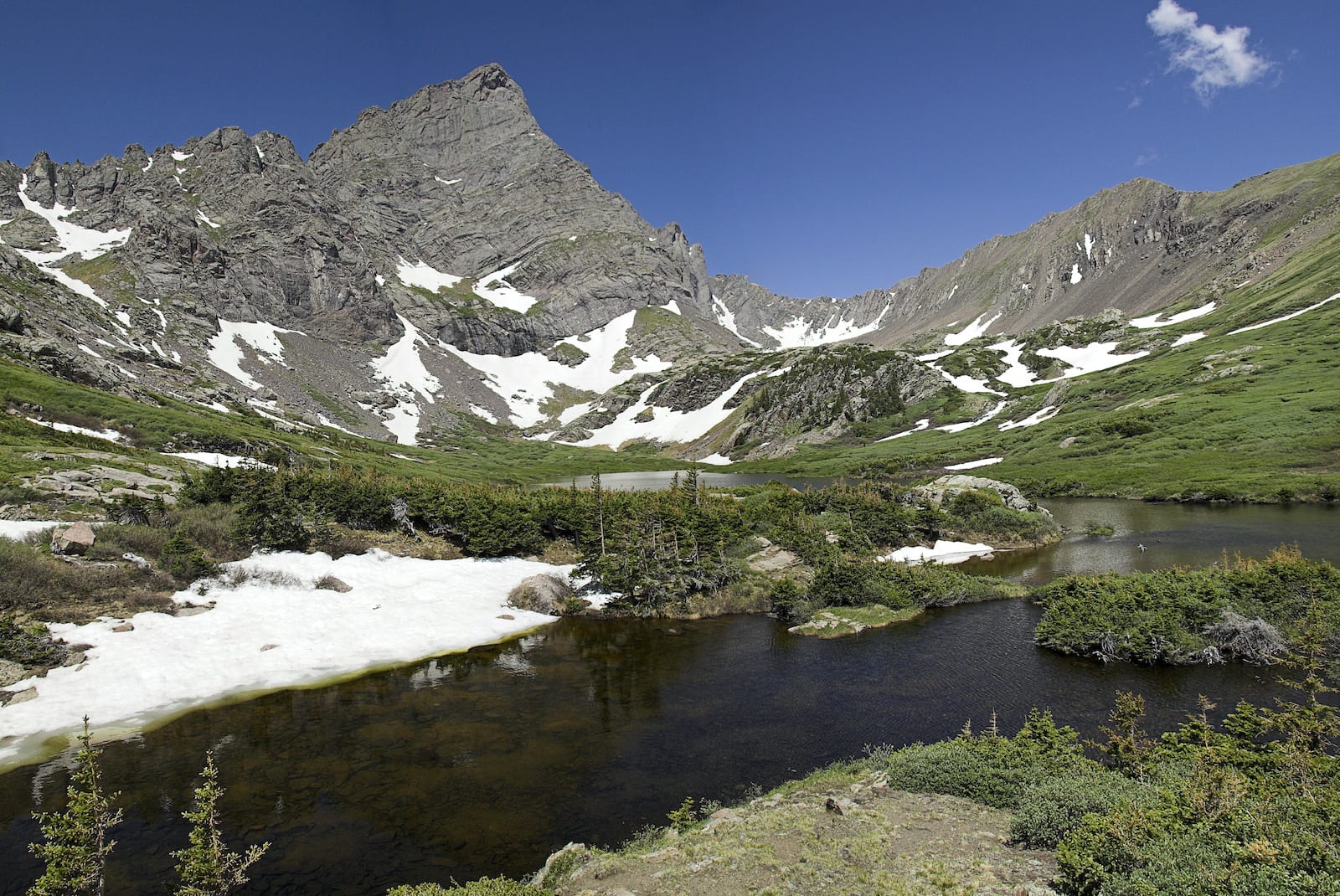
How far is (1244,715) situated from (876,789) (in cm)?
1054

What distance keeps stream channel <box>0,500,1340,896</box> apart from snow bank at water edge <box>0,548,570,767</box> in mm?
1412

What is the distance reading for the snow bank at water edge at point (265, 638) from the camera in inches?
804

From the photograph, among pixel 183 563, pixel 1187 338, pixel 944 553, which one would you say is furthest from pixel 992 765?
pixel 1187 338

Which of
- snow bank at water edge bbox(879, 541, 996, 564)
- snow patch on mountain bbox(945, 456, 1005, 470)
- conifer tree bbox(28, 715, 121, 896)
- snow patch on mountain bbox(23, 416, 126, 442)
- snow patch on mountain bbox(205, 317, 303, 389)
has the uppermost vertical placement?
snow patch on mountain bbox(205, 317, 303, 389)

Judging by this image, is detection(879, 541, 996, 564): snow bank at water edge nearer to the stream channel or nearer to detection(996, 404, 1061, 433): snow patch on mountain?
the stream channel

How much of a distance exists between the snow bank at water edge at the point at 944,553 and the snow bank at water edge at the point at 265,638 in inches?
1146

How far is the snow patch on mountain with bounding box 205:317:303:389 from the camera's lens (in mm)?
157250

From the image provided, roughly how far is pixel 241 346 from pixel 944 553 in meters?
196

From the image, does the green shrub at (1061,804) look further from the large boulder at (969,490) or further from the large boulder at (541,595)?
the large boulder at (969,490)

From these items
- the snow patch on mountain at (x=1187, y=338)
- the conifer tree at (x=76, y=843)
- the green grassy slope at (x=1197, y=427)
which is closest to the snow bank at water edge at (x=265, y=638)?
the conifer tree at (x=76, y=843)

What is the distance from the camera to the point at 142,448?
6394cm

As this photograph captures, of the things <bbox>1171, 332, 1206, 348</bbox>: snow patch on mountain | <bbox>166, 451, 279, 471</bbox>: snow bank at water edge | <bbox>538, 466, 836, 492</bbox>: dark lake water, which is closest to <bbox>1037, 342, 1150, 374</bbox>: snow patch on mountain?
<bbox>1171, 332, 1206, 348</bbox>: snow patch on mountain

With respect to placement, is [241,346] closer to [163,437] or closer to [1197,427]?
[163,437]

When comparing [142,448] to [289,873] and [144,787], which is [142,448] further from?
[289,873]
